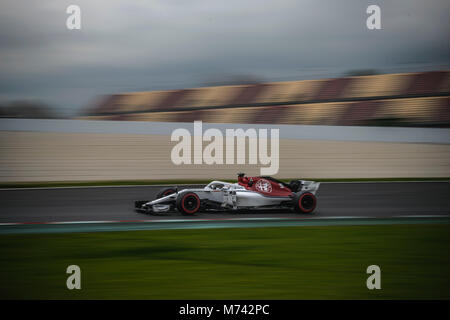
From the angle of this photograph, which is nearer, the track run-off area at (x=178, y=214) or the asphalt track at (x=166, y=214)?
the track run-off area at (x=178, y=214)

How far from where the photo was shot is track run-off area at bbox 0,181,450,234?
9.03 metres

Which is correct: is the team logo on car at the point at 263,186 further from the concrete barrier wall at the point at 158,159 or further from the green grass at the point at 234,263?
the concrete barrier wall at the point at 158,159

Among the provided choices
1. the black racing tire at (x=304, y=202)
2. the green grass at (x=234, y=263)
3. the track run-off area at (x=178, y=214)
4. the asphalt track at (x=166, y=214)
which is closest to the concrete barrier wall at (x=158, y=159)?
the asphalt track at (x=166, y=214)

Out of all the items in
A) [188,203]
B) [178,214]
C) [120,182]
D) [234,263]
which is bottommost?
[234,263]

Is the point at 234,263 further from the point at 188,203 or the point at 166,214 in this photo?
the point at 166,214

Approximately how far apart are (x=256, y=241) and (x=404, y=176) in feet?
46.3

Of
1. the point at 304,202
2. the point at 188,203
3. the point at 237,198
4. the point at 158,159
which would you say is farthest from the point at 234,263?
the point at 158,159

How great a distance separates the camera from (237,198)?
999 cm

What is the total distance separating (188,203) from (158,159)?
1026 cm

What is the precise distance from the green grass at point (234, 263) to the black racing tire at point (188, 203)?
1.35 metres

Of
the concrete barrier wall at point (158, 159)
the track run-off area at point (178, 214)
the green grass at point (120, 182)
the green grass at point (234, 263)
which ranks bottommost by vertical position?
the green grass at point (234, 263)

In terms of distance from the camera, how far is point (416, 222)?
9.27m

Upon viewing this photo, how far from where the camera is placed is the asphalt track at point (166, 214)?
392 inches

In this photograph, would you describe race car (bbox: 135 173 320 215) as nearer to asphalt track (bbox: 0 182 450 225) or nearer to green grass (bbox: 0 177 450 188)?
asphalt track (bbox: 0 182 450 225)
